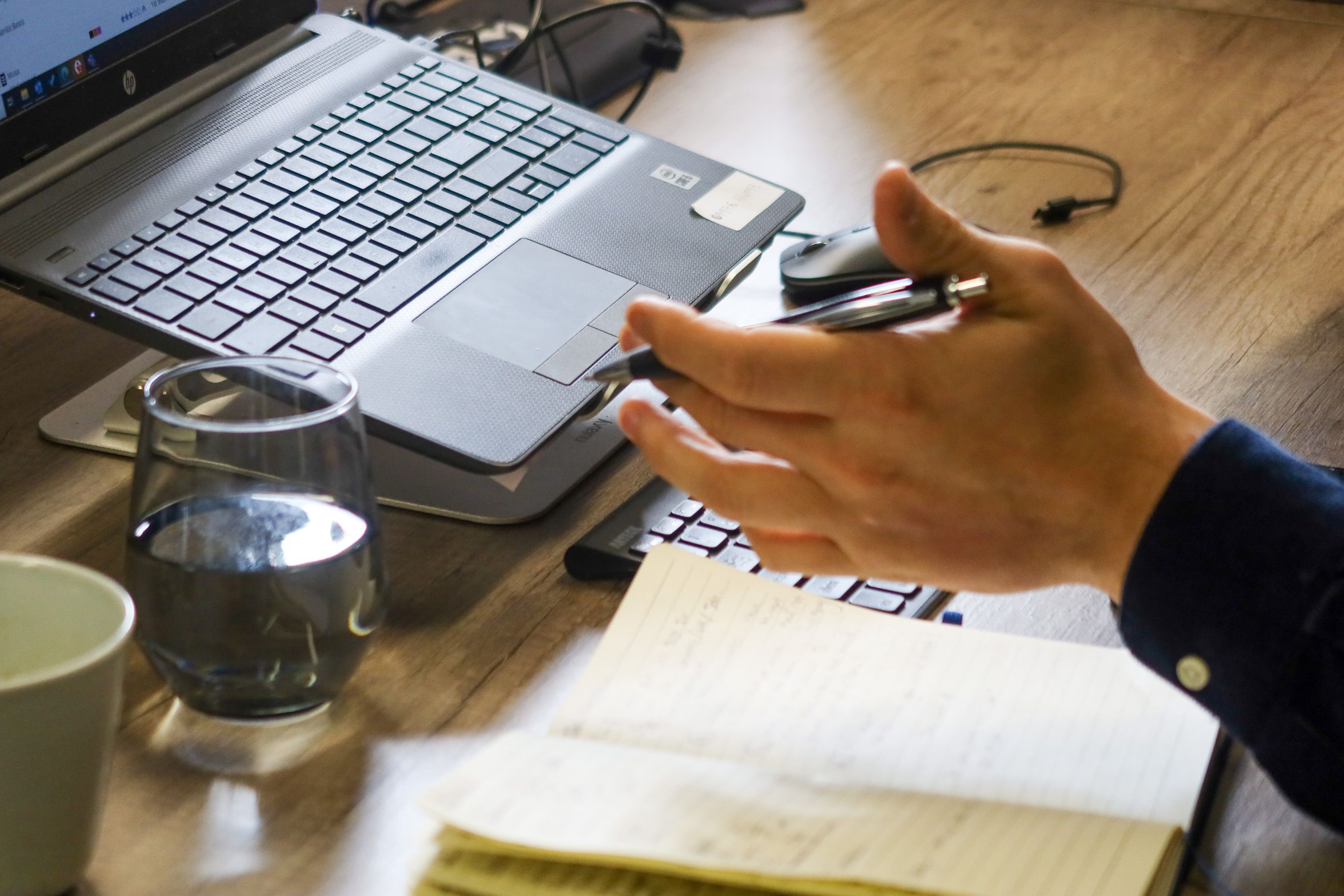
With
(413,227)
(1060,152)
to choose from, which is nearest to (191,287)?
(413,227)

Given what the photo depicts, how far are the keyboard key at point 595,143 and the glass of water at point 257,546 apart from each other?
37 centimetres

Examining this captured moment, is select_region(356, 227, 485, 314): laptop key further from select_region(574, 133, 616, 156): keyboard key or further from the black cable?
the black cable

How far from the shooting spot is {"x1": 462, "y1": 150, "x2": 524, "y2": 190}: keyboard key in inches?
32.6

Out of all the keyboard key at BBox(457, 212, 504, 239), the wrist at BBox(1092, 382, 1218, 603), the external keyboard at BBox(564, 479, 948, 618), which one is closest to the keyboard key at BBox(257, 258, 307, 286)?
the keyboard key at BBox(457, 212, 504, 239)

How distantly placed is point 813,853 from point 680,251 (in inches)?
16.7

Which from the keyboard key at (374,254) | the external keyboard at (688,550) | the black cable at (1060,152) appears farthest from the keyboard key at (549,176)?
the black cable at (1060,152)

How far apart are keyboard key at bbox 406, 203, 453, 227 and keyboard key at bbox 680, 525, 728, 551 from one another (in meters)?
0.24

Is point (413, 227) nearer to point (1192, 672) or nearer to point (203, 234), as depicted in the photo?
point (203, 234)

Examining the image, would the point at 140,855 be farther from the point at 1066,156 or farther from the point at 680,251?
the point at 1066,156

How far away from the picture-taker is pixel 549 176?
845 mm

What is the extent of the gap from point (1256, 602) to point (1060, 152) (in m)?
0.66

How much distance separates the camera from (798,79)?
1214mm

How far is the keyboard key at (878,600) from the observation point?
2.04 feet

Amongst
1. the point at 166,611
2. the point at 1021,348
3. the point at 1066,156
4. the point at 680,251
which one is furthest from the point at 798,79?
the point at 166,611
